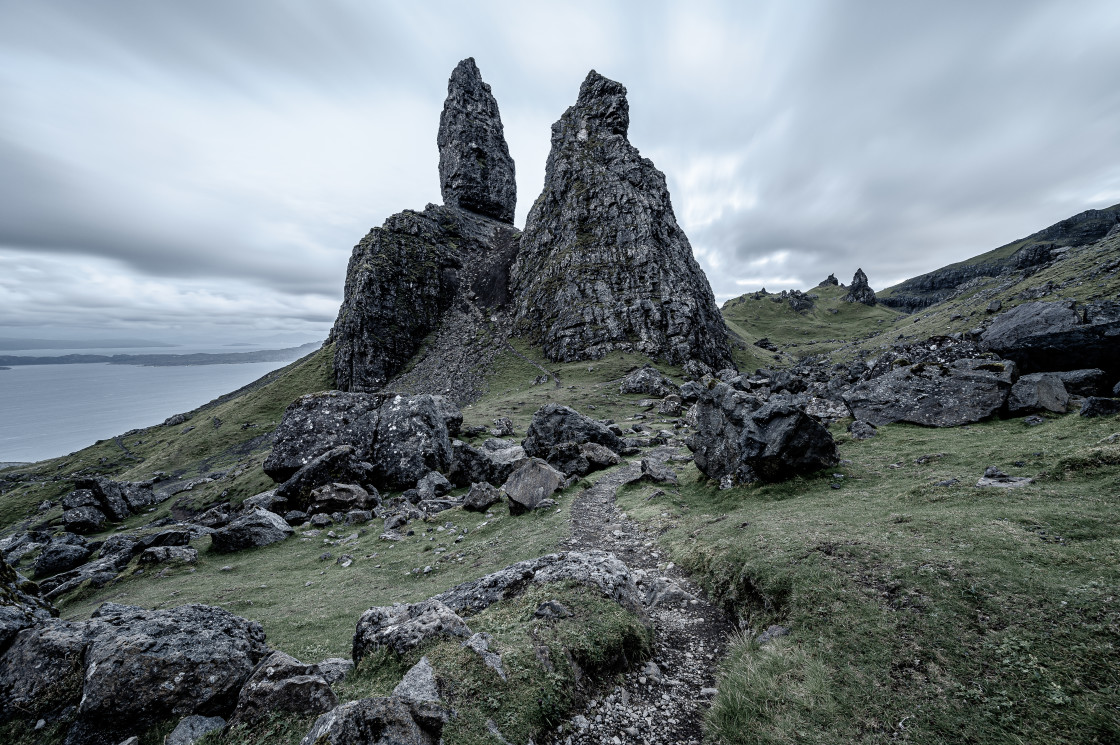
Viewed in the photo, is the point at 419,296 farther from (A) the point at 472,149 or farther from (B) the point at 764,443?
(B) the point at 764,443

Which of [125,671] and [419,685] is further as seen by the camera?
[125,671]

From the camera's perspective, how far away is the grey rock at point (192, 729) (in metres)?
6.38

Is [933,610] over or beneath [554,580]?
over

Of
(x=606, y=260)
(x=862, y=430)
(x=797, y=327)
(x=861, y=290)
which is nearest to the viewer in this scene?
(x=862, y=430)

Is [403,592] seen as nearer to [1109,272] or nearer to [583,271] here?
[1109,272]

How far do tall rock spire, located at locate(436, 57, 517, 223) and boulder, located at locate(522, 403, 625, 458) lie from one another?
434ft

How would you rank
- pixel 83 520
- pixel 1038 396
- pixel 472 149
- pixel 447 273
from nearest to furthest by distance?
pixel 1038 396
pixel 83 520
pixel 447 273
pixel 472 149

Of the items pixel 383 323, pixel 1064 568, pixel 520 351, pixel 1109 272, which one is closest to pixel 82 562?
pixel 1064 568

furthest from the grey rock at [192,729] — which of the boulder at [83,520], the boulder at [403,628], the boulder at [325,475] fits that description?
the boulder at [83,520]

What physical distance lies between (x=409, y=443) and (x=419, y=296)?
91294mm

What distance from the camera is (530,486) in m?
22.9

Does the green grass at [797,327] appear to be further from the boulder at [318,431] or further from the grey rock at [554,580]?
the grey rock at [554,580]

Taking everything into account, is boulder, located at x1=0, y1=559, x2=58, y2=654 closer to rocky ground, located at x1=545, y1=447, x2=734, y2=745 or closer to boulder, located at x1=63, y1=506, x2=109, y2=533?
rocky ground, located at x1=545, y1=447, x2=734, y2=745

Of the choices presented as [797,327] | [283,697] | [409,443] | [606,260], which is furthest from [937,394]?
[797,327]
